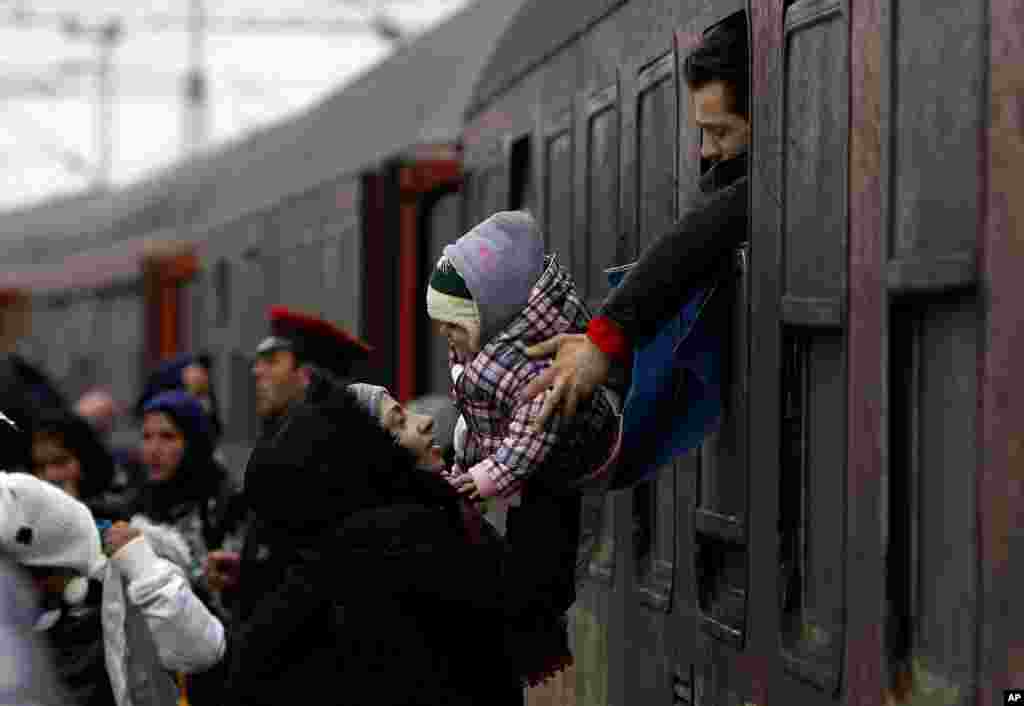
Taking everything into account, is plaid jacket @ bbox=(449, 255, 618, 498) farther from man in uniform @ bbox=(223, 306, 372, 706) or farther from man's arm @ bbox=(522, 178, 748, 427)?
man in uniform @ bbox=(223, 306, 372, 706)

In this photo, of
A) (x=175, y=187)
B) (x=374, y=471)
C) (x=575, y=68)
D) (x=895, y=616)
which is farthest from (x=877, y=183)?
(x=175, y=187)

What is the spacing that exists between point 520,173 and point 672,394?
3.12 metres

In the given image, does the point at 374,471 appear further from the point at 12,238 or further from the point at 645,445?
the point at 12,238

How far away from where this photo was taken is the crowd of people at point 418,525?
3988 millimetres

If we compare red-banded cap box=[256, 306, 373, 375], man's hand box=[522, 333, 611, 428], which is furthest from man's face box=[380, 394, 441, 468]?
red-banded cap box=[256, 306, 373, 375]

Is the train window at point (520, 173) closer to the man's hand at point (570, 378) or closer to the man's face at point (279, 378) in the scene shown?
the man's face at point (279, 378)

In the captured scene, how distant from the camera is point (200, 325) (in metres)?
19.4

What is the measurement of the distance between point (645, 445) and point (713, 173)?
562 millimetres

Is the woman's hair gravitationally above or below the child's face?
below

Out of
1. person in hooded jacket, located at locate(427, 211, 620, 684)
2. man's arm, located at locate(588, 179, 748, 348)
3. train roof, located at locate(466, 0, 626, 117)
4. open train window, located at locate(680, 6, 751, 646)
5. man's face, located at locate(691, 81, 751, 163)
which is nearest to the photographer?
person in hooded jacket, located at locate(427, 211, 620, 684)

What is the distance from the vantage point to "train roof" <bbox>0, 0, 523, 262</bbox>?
12.1 meters

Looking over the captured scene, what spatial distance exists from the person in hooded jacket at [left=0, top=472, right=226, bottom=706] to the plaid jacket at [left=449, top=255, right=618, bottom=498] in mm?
1130

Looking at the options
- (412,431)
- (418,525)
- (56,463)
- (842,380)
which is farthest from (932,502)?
(56,463)

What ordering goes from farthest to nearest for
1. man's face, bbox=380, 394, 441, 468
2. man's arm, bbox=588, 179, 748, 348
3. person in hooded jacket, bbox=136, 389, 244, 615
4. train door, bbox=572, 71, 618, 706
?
person in hooded jacket, bbox=136, 389, 244, 615, train door, bbox=572, 71, 618, 706, man's arm, bbox=588, 179, 748, 348, man's face, bbox=380, 394, 441, 468
